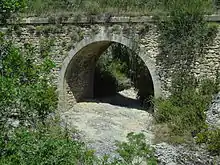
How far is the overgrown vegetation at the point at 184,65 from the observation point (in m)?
10.9

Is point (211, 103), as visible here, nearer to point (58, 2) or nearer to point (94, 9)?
point (94, 9)

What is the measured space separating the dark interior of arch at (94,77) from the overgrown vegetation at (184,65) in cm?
236

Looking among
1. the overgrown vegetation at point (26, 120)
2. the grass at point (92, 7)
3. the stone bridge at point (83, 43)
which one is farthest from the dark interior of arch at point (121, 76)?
the overgrown vegetation at point (26, 120)

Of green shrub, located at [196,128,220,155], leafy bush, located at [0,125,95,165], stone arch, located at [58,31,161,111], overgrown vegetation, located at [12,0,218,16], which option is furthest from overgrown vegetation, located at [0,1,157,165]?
overgrown vegetation, located at [12,0,218,16]

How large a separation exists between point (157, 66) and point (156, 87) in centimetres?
64

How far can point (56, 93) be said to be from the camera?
1405 cm

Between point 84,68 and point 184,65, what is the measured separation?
14.9ft

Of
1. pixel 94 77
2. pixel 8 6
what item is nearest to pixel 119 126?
pixel 94 77

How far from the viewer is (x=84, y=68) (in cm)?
1512

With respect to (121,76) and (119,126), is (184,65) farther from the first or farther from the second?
(121,76)

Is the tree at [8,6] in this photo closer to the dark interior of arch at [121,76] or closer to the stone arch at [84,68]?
the stone arch at [84,68]

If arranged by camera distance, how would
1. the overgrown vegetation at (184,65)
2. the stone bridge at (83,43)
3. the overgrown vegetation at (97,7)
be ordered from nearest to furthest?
the overgrown vegetation at (184,65) → the stone bridge at (83,43) → the overgrown vegetation at (97,7)

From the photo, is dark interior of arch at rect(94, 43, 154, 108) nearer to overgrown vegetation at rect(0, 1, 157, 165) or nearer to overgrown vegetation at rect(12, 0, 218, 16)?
overgrown vegetation at rect(12, 0, 218, 16)

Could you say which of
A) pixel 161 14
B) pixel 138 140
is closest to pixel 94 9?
pixel 161 14
